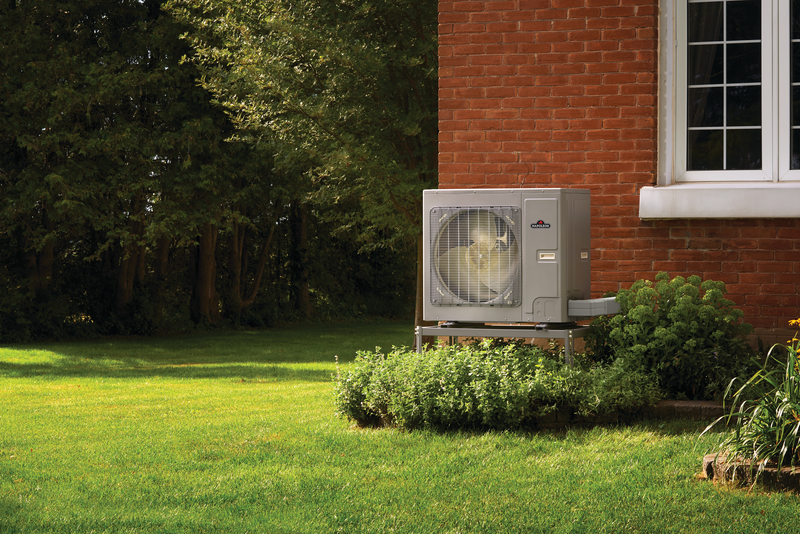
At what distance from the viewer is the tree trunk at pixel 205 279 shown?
22.8 meters

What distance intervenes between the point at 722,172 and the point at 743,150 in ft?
0.83

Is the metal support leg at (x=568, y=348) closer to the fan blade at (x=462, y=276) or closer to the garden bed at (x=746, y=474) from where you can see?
the fan blade at (x=462, y=276)

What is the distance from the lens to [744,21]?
7109 mm

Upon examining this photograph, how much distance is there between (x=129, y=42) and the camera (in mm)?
19797

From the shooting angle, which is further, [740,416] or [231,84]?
[231,84]

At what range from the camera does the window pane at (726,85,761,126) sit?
23.2ft

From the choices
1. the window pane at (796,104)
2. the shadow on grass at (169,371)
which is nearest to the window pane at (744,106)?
the window pane at (796,104)

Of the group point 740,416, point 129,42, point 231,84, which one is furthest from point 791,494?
point 129,42

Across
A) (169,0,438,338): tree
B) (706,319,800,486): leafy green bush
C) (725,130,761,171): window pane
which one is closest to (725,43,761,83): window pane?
(725,130,761,171): window pane

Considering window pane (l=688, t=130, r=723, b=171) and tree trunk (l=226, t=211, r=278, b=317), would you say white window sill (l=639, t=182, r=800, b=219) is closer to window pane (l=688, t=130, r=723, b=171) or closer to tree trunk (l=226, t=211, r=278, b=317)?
window pane (l=688, t=130, r=723, b=171)

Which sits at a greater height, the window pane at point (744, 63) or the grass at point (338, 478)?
the window pane at point (744, 63)

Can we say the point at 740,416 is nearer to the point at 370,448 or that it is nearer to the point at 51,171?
the point at 370,448

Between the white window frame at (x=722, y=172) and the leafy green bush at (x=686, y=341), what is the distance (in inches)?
34.9

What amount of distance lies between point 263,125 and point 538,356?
814cm
